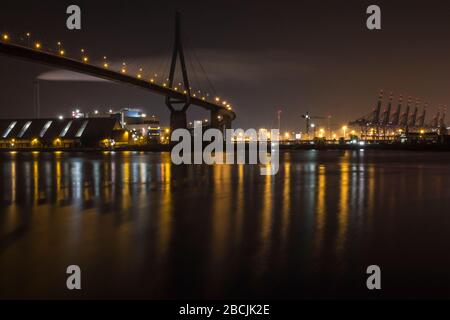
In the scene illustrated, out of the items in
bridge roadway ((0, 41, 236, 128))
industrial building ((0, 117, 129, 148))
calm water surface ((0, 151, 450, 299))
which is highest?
bridge roadway ((0, 41, 236, 128))

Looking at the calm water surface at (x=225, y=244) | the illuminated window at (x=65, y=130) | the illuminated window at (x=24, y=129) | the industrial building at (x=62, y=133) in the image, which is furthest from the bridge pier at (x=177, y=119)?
the illuminated window at (x=24, y=129)

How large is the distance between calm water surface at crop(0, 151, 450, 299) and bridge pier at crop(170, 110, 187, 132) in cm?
4617

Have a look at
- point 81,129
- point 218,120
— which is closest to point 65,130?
point 81,129

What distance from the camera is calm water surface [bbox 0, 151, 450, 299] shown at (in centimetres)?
591

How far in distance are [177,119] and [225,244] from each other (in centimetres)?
5416

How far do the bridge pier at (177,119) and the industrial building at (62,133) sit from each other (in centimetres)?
2331

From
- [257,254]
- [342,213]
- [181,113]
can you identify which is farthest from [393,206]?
[181,113]

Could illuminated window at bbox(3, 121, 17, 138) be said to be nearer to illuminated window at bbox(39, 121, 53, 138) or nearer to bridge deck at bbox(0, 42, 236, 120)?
illuminated window at bbox(39, 121, 53, 138)

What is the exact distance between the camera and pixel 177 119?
6144 cm

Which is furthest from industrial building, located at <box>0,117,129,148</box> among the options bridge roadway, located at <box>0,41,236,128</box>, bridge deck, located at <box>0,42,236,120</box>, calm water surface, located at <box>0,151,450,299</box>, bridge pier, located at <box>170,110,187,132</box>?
calm water surface, located at <box>0,151,450,299</box>

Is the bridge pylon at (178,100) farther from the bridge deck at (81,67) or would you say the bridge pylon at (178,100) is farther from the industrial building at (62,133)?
the industrial building at (62,133)

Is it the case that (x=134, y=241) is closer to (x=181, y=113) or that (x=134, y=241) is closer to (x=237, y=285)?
(x=237, y=285)

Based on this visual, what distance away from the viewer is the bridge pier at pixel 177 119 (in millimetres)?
61344

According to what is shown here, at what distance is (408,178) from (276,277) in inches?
659
